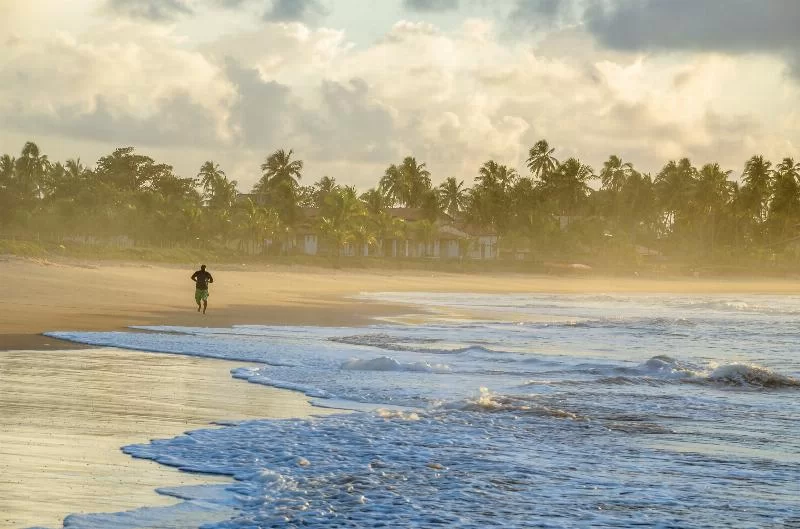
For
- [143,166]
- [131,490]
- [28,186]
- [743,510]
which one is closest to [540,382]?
[743,510]

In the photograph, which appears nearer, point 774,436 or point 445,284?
point 774,436

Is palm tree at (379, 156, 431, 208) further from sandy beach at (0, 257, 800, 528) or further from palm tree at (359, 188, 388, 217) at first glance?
sandy beach at (0, 257, 800, 528)

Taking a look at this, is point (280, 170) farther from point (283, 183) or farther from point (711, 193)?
point (711, 193)

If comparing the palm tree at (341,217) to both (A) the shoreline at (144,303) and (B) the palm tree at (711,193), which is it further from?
(B) the palm tree at (711,193)

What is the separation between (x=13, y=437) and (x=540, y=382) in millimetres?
8095

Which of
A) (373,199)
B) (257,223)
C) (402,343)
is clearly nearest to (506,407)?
(402,343)

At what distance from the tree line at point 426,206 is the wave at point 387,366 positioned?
74.1 m

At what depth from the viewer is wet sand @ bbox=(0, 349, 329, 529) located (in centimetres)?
641

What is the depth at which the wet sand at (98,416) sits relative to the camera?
6.41 meters

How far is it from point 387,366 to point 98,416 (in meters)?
6.60

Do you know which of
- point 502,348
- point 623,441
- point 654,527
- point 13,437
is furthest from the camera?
point 502,348

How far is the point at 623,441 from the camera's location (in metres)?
9.22

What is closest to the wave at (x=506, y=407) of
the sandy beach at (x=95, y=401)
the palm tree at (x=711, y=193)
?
the sandy beach at (x=95, y=401)

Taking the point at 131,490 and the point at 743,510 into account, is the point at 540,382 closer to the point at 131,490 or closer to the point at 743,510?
the point at 743,510
